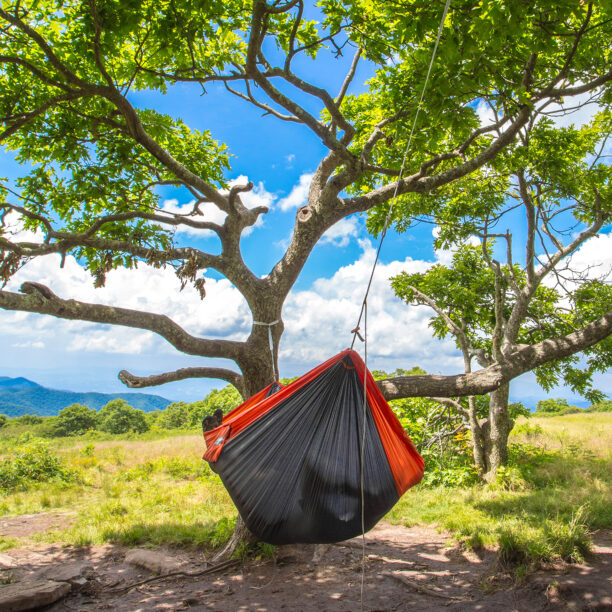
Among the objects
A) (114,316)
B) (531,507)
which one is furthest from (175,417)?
(114,316)

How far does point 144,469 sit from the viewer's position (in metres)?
10.8

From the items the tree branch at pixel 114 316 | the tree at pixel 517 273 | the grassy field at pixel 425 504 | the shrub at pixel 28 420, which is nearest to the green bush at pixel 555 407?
the grassy field at pixel 425 504

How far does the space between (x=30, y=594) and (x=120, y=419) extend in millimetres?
23513

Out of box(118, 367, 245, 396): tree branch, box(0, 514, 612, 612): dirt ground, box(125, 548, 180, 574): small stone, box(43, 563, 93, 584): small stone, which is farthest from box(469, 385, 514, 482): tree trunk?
box(43, 563, 93, 584): small stone

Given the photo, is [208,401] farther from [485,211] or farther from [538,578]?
[538,578]

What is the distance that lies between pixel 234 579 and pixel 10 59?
4940mm

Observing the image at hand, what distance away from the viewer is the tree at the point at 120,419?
24.5m

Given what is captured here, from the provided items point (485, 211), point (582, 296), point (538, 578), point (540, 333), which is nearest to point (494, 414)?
point (540, 333)

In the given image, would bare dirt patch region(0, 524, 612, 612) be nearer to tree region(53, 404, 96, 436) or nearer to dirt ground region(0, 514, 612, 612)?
dirt ground region(0, 514, 612, 612)

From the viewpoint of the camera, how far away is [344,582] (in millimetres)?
4008

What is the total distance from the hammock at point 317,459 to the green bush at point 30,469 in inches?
353

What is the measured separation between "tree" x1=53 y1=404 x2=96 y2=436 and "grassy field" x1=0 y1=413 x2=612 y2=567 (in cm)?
1462

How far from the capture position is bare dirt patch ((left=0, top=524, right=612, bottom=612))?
131 inches

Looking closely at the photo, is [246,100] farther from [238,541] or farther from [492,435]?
[492,435]
